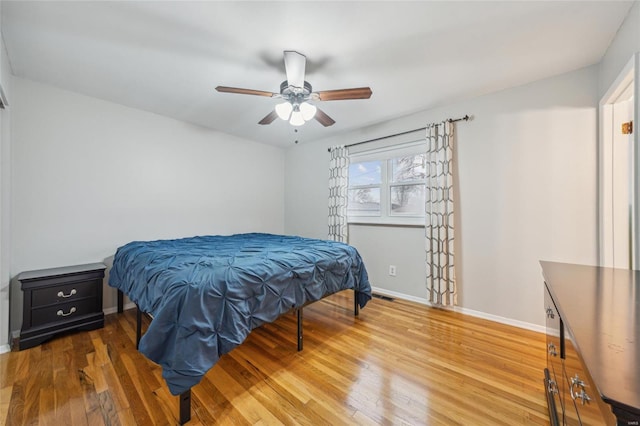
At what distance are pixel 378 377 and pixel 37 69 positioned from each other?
385 cm

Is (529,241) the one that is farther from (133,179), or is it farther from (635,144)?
(133,179)

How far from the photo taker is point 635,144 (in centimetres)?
159

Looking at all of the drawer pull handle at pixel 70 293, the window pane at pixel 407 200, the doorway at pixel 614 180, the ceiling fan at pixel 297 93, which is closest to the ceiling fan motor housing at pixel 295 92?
the ceiling fan at pixel 297 93

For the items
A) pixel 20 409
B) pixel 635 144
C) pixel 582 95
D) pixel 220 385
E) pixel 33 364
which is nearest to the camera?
pixel 20 409

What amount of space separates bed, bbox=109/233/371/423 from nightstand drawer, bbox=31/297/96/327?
0.31 meters

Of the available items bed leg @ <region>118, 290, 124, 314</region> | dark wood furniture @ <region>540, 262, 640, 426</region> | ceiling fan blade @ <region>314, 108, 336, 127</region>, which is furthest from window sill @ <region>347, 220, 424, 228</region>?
bed leg @ <region>118, 290, 124, 314</region>

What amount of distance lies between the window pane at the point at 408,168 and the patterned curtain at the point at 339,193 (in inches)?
29.1

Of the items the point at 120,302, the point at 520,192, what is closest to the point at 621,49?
the point at 520,192

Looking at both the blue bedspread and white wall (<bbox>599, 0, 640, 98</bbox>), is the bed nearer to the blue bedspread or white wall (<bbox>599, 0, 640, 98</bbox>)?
the blue bedspread

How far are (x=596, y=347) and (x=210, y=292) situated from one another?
1.57 metres

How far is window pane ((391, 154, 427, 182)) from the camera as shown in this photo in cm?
331

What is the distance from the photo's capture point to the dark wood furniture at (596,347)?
48cm

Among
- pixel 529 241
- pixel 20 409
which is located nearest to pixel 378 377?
pixel 529 241

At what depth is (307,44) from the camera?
6.27 ft
